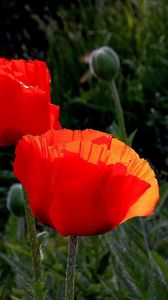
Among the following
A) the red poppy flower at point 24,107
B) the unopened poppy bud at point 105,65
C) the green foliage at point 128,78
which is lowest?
the green foliage at point 128,78

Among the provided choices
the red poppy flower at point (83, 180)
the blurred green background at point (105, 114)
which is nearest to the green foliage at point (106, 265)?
the blurred green background at point (105, 114)

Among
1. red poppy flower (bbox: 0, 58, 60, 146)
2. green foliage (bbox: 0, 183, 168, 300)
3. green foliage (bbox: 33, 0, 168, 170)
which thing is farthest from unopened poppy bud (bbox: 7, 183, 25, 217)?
green foliage (bbox: 33, 0, 168, 170)

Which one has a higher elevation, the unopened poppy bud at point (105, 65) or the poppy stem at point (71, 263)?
the poppy stem at point (71, 263)

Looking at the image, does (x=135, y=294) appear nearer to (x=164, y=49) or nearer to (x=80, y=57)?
(x=164, y=49)

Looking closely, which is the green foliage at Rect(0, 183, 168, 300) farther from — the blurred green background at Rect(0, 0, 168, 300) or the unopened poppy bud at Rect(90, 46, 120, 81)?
the unopened poppy bud at Rect(90, 46, 120, 81)

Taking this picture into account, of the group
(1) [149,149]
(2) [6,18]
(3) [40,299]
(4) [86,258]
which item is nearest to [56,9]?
(2) [6,18]

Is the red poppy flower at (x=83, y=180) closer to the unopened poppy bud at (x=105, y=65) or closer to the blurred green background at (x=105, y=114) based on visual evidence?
the blurred green background at (x=105, y=114)
